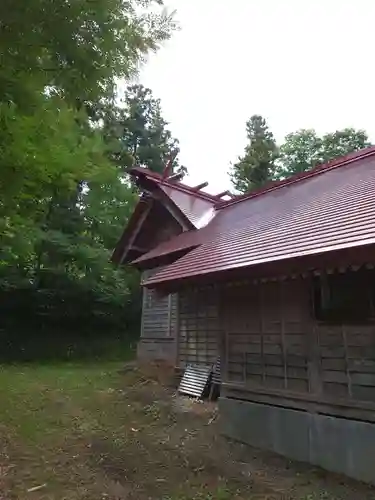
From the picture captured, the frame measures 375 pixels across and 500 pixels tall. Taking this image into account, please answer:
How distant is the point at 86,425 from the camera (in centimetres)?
701

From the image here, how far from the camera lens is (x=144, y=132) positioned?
23.9 metres

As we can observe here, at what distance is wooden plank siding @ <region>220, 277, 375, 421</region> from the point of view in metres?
5.26

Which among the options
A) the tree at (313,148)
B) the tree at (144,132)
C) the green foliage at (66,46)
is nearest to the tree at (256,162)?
the tree at (313,148)

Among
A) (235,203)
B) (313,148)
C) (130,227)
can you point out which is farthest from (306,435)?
(313,148)

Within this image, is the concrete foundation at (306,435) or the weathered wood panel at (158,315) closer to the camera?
the concrete foundation at (306,435)

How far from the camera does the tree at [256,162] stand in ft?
77.9

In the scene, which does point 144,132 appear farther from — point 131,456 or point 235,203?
point 131,456

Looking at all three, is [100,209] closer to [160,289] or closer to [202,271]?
[160,289]

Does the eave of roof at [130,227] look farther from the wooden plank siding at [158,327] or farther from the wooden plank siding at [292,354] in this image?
the wooden plank siding at [292,354]

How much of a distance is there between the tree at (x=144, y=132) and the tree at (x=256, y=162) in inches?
159

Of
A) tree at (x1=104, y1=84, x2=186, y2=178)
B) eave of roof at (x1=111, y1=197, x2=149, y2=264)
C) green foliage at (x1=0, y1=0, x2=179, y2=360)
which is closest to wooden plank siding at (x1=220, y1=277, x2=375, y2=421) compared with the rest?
green foliage at (x1=0, y1=0, x2=179, y2=360)

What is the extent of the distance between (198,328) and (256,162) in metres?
15.8

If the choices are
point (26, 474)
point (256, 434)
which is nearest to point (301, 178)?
point (256, 434)

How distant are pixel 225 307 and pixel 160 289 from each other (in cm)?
116
